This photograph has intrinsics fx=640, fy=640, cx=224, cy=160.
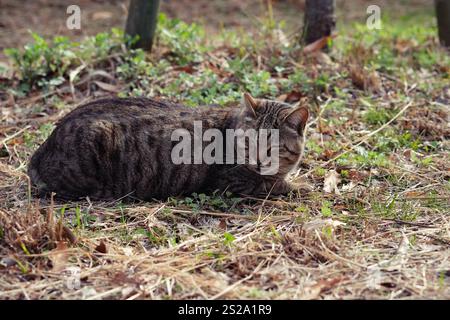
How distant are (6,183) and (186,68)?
7.68ft

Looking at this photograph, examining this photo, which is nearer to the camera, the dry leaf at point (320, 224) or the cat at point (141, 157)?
the dry leaf at point (320, 224)

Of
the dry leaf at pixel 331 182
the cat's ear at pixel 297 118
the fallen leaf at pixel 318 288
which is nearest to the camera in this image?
the fallen leaf at pixel 318 288

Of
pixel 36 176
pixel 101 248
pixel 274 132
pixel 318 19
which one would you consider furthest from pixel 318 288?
pixel 318 19

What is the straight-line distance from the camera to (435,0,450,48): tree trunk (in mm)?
7164

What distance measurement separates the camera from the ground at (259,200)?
3.29m

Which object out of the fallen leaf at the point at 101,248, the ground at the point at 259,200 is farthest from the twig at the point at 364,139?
the fallen leaf at the point at 101,248

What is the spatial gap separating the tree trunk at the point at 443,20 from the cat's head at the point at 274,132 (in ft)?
11.7

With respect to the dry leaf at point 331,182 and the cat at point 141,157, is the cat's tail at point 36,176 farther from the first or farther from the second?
the dry leaf at point 331,182

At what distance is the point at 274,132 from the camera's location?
14.5 ft

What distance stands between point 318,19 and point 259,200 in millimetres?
2937

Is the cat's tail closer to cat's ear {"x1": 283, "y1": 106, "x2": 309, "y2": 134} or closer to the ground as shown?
the ground

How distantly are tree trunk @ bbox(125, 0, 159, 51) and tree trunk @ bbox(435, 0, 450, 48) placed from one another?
3199 millimetres

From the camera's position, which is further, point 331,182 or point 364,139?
point 364,139

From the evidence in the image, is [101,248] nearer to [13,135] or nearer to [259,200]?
[259,200]
